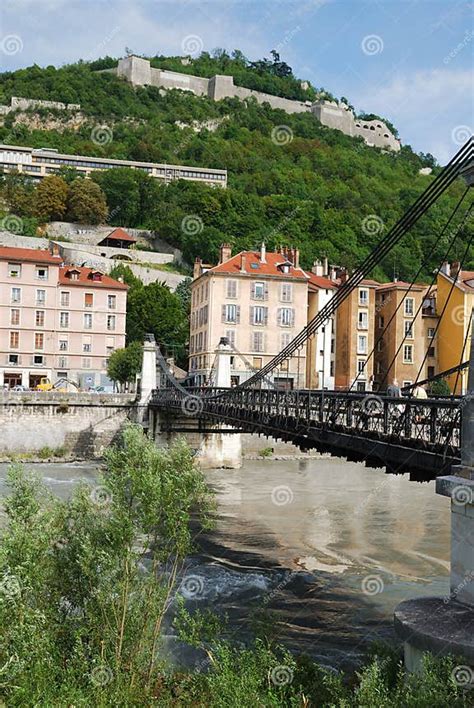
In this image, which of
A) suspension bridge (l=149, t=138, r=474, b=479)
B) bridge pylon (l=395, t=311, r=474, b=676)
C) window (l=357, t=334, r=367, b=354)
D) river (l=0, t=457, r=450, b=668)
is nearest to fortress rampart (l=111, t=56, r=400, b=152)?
window (l=357, t=334, r=367, b=354)

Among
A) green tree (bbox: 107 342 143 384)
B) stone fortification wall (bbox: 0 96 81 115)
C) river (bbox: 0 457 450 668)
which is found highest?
stone fortification wall (bbox: 0 96 81 115)

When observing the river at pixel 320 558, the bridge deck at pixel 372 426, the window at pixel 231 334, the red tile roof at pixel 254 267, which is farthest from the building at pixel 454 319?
the bridge deck at pixel 372 426

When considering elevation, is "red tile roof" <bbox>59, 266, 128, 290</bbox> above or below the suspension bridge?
above

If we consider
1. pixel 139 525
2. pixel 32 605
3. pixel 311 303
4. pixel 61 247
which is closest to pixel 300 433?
pixel 139 525

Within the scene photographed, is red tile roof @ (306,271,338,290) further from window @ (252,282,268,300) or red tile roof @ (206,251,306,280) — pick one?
window @ (252,282,268,300)

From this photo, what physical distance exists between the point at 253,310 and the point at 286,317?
1962mm

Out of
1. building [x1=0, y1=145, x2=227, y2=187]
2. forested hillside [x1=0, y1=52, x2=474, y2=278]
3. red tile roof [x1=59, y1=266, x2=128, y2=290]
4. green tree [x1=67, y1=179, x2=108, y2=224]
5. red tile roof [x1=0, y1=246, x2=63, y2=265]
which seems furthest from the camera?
building [x1=0, y1=145, x2=227, y2=187]

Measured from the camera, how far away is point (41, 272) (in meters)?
43.2

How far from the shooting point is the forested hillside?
7031 cm

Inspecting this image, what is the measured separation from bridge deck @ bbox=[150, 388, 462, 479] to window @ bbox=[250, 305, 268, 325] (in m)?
24.0

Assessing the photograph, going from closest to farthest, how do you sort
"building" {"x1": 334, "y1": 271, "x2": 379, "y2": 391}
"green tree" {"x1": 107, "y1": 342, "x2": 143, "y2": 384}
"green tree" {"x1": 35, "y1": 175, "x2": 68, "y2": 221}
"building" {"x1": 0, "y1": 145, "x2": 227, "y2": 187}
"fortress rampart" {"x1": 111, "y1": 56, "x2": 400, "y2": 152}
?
"green tree" {"x1": 107, "y1": 342, "x2": 143, "y2": 384}
"building" {"x1": 334, "y1": 271, "x2": 379, "y2": 391}
"green tree" {"x1": 35, "y1": 175, "x2": 68, "y2": 221}
"building" {"x1": 0, "y1": 145, "x2": 227, "y2": 187}
"fortress rampart" {"x1": 111, "y1": 56, "x2": 400, "y2": 152}

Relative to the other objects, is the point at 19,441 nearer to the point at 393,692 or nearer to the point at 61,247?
the point at 393,692

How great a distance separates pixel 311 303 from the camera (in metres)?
46.3

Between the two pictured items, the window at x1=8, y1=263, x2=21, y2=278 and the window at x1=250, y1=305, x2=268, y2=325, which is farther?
the window at x1=8, y1=263, x2=21, y2=278
